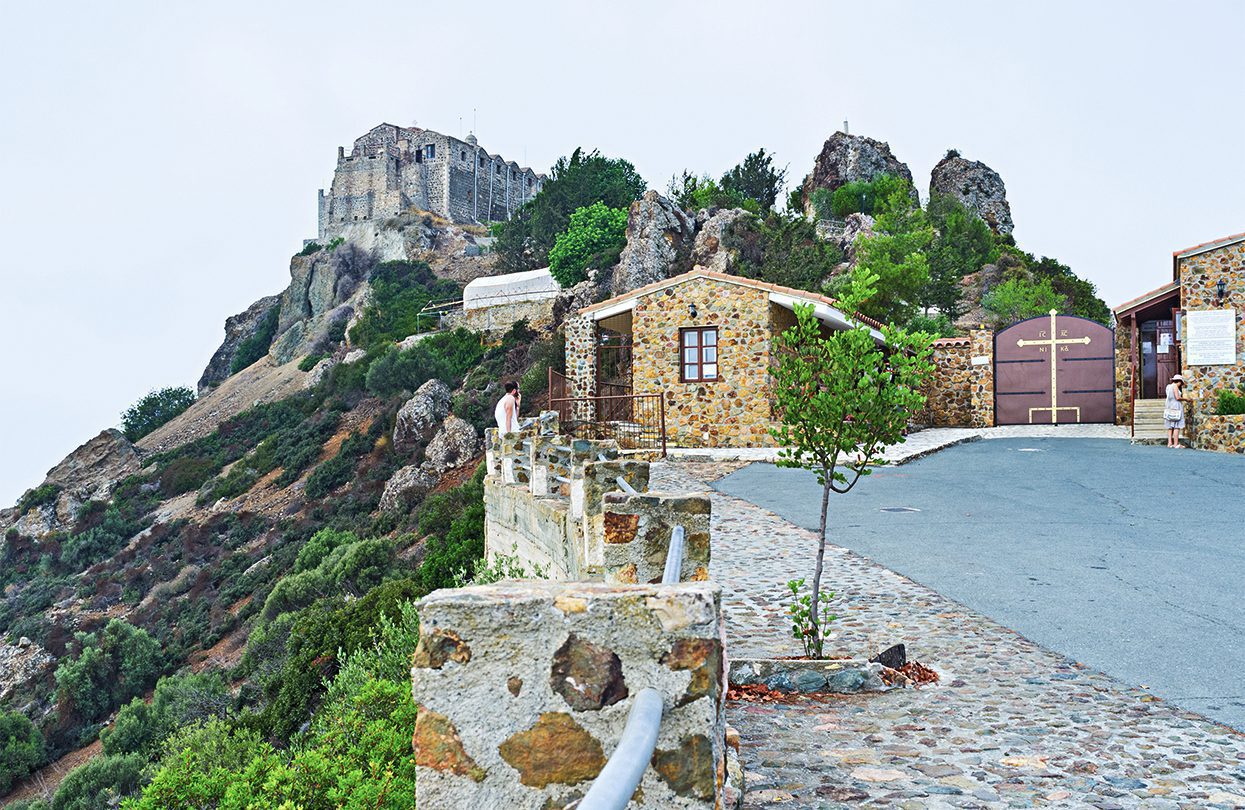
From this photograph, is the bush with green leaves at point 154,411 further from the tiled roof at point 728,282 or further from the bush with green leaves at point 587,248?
the tiled roof at point 728,282

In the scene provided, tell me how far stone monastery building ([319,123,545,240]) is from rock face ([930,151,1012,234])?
4244 centimetres

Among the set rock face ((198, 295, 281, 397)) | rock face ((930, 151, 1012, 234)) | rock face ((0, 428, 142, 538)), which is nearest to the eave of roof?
rock face ((930, 151, 1012, 234))

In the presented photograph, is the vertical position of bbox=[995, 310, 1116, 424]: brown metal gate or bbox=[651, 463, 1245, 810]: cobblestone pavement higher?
bbox=[995, 310, 1116, 424]: brown metal gate

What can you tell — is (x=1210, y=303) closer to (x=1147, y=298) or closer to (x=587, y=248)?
(x=1147, y=298)

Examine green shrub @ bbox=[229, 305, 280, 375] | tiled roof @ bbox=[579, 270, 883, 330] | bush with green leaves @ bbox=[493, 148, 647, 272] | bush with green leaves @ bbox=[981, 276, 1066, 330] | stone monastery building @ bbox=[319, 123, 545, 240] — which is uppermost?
stone monastery building @ bbox=[319, 123, 545, 240]

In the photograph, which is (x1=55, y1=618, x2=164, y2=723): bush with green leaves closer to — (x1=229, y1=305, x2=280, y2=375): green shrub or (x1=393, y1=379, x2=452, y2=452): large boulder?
(x1=393, y1=379, x2=452, y2=452): large boulder

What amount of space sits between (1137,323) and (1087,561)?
60.4 ft

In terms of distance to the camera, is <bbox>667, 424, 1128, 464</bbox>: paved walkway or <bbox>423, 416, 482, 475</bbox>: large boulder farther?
<bbox>423, 416, 482, 475</bbox>: large boulder

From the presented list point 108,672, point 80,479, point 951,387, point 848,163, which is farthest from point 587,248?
point 80,479

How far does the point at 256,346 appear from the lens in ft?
254

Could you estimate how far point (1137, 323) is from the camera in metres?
24.2

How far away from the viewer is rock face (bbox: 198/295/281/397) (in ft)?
263

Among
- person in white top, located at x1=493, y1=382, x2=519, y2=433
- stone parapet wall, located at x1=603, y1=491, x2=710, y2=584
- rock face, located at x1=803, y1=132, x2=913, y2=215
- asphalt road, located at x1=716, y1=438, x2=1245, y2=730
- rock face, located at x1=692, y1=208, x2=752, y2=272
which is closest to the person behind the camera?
stone parapet wall, located at x1=603, y1=491, x2=710, y2=584

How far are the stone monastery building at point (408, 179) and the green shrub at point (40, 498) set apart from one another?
117ft
